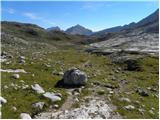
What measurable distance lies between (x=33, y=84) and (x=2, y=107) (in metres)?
7.56

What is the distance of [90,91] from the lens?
1192 inches

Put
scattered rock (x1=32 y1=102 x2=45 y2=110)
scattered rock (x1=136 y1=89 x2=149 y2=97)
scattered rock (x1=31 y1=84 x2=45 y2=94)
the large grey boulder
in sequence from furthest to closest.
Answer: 1. the large grey boulder
2. scattered rock (x1=136 y1=89 x2=149 y2=97)
3. scattered rock (x1=31 y1=84 x2=45 y2=94)
4. scattered rock (x1=32 y1=102 x2=45 y2=110)

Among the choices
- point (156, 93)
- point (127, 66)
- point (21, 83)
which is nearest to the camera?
point (21, 83)

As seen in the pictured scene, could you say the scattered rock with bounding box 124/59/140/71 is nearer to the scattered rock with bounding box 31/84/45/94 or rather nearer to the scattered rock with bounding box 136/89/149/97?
the scattered rock with bounding box 136/89/149/97

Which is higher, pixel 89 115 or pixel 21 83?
pixel 21 83

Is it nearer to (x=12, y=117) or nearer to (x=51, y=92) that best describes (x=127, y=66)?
(x=51, y=92)

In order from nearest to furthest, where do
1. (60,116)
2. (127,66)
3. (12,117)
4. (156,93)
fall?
(12,117)
(60,116)
(156,93)
(127,66)

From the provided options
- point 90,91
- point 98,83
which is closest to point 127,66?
point 98,83

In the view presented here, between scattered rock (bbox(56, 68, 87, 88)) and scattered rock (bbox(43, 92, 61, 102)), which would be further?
scattered rock (bbox(56, 68, 87, 88))

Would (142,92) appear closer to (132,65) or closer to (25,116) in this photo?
(25,116)

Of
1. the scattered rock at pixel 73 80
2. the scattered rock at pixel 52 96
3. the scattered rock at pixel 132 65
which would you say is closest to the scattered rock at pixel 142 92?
the scattered rock at pixel 73 80

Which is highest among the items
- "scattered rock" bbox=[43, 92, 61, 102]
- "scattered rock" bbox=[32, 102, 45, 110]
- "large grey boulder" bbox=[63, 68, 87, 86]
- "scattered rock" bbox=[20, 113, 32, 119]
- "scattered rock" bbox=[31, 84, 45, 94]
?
"large grey boulder" bbox=[63, 68, 87, 86]

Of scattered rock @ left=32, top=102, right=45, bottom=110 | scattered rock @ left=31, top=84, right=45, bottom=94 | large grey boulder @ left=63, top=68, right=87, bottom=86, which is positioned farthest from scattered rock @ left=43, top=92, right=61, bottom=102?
large grey boulder @ left=63, top=68, right=87, bottom=86

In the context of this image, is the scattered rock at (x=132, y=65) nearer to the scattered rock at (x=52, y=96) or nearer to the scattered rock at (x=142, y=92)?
the scattered rock at (x=142, y=92)
